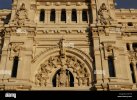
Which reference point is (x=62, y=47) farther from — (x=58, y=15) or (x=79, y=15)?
(x=79, y=15)

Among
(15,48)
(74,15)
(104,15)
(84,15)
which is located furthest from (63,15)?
(15,48)

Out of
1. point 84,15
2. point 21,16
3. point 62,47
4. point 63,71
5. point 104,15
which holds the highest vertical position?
point 84,15

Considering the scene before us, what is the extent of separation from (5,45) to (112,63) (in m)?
11.2

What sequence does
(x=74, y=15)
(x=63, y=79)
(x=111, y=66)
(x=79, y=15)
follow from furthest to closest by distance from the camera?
(x=74, y=15) < (x=79, y=15) < (x=111, y=66) < (x=63, y=79)

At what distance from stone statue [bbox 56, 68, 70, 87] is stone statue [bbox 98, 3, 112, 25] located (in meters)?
7.25

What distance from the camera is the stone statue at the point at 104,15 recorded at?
107 ft

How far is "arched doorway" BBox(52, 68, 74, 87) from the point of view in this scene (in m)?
28.9

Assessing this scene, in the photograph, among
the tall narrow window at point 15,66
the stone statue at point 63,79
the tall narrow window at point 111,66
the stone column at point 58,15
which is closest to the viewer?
the stone statue at point 63,79

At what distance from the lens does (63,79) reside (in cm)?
2912

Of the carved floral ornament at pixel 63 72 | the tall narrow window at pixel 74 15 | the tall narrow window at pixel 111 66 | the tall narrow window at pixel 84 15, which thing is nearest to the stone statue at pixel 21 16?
the carved floral ornament at pixel 63 72

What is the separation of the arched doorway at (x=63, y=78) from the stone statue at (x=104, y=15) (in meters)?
7.10

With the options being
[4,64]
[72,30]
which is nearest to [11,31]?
[4,64]

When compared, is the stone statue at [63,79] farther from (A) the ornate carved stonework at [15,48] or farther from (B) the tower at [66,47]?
(A) the ornate carved stonework at [15,48]

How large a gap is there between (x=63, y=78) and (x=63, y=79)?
0.36 ft
